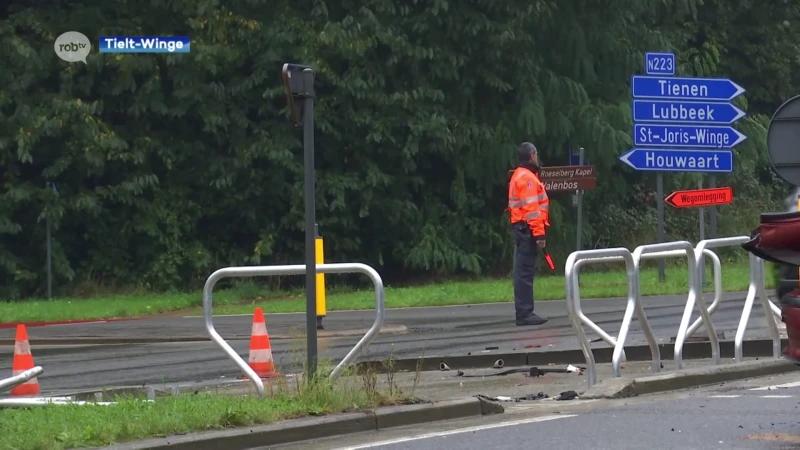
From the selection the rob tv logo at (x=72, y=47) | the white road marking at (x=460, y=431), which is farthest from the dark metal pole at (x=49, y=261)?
the white road marking at (x=460, y=431)

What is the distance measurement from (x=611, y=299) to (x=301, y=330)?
5.52 m

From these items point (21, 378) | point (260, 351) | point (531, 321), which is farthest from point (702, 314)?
point (21, 378)

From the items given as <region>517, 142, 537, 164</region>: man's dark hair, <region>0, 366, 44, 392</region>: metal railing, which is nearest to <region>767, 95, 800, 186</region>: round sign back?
<region>517, 142, 537, 164</region>: man's dark hair

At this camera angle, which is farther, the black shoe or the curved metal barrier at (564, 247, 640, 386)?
the black shoe

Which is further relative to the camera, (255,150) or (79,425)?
(255,150)

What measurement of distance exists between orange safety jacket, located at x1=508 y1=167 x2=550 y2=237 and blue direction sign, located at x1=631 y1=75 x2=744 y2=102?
1.63 meters

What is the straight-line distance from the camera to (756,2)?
139ft

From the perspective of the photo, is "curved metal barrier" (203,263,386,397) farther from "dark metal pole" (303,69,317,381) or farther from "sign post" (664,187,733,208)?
"sign post" (664,187,733,208)

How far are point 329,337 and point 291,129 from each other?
1513cm

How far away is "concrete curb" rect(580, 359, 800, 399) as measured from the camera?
10602 mm

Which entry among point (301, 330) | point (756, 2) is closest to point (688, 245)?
point (301, 330)

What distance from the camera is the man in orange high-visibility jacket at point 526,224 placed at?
1646 centimetres

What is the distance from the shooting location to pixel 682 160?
1772cm

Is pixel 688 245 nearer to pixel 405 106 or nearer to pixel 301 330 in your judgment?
pixel 301 330
